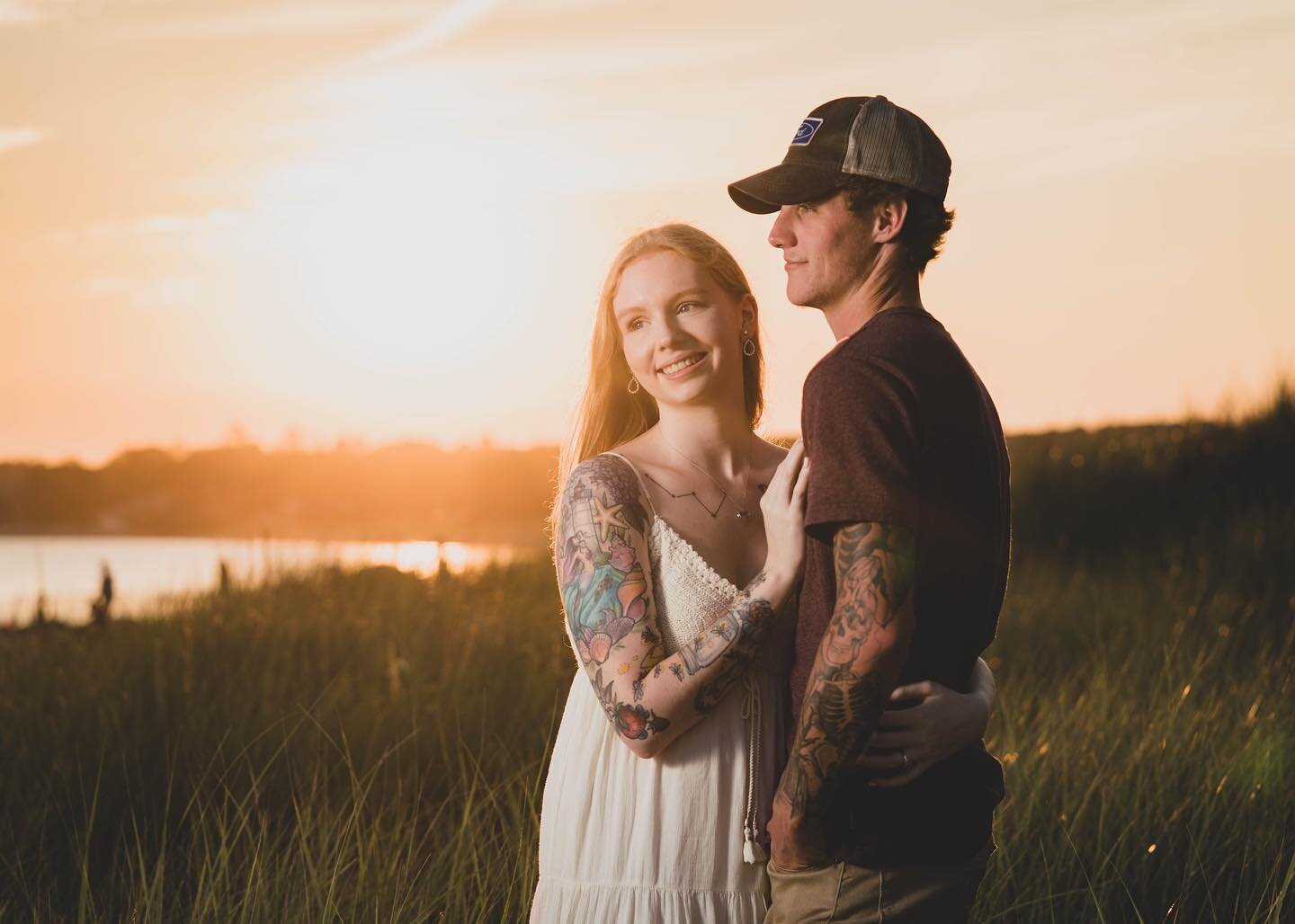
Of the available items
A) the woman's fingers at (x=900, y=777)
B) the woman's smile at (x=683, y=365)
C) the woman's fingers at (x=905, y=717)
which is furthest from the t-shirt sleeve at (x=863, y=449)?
the woman's smile at (x=683, y=365)

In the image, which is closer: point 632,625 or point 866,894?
point 866,894

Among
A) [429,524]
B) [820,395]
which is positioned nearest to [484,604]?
[429,524]

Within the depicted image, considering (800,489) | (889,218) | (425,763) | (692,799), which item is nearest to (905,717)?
(800,489)

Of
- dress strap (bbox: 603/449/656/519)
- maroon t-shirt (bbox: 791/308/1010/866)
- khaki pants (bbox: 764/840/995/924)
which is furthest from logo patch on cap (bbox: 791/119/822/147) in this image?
khaki pants (bbox: 764/840/995/924)

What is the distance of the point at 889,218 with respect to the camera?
2.22 metres

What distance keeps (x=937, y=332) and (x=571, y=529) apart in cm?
88

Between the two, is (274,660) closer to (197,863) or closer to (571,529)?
(197,863)

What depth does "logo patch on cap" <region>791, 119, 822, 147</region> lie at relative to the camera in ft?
7.44

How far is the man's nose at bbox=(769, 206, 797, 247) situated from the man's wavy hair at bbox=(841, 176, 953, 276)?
122 mm

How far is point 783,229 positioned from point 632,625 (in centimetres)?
84

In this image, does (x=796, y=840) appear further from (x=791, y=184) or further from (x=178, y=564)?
(x=178, y=564)

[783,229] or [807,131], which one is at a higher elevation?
[807,131]

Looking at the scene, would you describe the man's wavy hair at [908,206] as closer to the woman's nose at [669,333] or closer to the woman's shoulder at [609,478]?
the woman's nose at [669,333]

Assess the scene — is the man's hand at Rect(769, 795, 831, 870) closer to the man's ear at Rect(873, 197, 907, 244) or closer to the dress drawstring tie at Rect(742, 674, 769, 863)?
the dress drawstring tie at Rect(742, 674, 769, 863)
